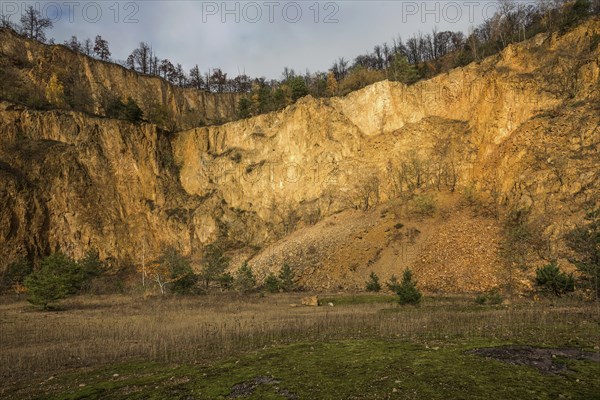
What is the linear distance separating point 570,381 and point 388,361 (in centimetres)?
294

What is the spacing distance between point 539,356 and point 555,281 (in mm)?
16574

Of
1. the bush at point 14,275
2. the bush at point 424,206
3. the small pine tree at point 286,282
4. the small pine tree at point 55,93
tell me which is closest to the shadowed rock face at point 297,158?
the bush at point 14,275

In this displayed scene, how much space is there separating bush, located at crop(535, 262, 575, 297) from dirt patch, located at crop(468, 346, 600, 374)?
615 inches

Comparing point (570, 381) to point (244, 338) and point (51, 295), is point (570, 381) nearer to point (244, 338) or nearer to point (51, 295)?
point (244, 338)

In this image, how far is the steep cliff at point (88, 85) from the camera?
67.9m

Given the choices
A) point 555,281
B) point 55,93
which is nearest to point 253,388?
→ point 555,281

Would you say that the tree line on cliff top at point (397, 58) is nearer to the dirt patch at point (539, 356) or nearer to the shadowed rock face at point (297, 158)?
the shadowed rock face at point (297, 158)

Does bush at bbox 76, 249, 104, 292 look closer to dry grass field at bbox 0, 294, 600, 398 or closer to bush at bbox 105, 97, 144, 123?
dry grass field at bbox 0, 294, 600, 398

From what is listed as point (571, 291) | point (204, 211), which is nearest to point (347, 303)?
point (571, 291)

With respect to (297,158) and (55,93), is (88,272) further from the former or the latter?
(55,93)

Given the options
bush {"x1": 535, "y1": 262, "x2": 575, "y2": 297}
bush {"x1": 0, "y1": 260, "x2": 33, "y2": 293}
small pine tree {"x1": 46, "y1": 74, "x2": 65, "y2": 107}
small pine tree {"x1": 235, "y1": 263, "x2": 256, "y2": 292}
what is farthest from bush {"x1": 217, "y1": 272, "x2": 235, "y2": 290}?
small pine tree {"x1": 46, "y1": 74, "x2": 65, "y2": 107}

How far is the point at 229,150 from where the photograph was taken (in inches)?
2660

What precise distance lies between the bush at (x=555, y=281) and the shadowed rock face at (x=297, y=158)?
55.6ft

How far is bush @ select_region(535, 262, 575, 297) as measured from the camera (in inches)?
813
